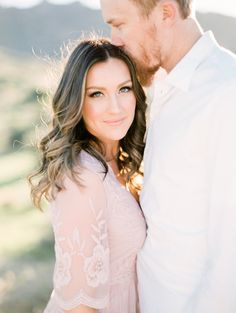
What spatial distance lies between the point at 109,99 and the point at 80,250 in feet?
2.34

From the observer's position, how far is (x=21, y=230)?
654 centimetres

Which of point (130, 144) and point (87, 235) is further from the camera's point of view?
point (130, 144)

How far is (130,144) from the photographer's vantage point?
339 centimetres

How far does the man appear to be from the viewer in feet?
7.87

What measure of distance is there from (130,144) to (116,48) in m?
0.60

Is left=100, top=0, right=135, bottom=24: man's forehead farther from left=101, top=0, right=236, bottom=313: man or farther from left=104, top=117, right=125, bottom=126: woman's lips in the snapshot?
left=104, top=117, right=125, bottom=126: woman's lips

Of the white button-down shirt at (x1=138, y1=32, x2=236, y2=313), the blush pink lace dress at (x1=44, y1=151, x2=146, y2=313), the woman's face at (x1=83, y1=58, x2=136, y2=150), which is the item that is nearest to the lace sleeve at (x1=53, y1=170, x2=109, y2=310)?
the blush pink lace dress at (x1=44, y1=151, x2=146, y2=313)

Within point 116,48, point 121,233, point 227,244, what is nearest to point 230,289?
point 227,244

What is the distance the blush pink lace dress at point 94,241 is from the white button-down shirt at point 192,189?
0.08 metres

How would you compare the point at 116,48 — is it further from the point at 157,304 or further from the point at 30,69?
the point at 30,69

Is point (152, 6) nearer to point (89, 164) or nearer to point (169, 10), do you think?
point (169, 10)

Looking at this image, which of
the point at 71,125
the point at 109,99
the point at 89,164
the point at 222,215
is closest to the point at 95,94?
the point at 109,99

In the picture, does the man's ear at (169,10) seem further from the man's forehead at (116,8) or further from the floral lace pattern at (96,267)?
the floral lace pattern at (96,267)

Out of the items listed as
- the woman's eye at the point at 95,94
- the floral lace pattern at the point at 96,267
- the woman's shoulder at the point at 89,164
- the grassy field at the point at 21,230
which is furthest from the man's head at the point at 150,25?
the floral lace pattern at the point at 96,267
